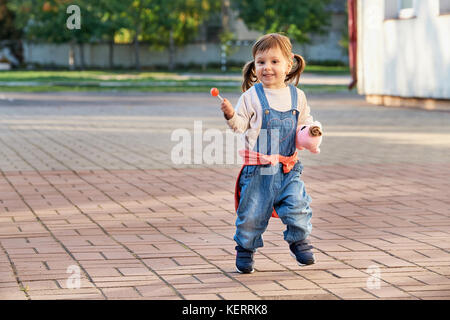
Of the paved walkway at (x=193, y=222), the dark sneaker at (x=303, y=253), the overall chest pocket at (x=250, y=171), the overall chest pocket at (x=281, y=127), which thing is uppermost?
the overall chest pocket at (x=281, y=127)

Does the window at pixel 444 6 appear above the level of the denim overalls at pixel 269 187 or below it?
above

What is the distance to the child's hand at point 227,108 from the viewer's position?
190 inches

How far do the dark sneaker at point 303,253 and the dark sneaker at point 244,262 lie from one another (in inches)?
11.1

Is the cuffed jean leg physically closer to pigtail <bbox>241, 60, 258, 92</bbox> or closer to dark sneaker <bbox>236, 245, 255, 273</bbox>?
dark sneaker <bbox>236, 245, 255, 273</bbox>

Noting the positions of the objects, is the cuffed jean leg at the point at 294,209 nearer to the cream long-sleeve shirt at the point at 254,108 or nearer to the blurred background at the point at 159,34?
the cream long-sleeve shirt at the point at 254,108

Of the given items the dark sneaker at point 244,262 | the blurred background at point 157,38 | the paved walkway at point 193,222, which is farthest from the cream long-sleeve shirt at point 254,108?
the blurred background at point 157,38

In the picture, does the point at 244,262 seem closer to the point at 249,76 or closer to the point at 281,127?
the point at 281,127

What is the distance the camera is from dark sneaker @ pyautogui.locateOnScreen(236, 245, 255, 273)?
5.11 metres

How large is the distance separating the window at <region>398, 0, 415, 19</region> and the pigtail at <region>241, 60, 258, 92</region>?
14.0 metres

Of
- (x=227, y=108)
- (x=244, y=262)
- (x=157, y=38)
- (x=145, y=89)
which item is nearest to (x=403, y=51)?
(x=145, y=89)

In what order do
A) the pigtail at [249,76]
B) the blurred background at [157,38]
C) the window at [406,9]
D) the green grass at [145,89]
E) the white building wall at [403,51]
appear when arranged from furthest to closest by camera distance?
the blurred background at [157,38] < the green grass at [145,89] < the window at [406,9] < the white building wall at [403,51] < the pigtail at [249,76]

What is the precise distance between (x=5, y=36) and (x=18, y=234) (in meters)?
55.7

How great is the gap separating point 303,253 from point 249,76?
3.38 ft
